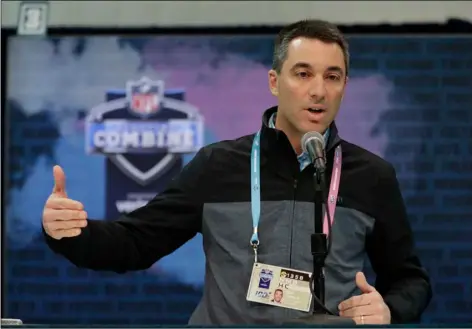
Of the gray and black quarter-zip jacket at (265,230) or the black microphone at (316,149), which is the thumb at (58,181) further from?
the black microphone at (316,149)

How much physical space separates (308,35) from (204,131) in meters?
1.97

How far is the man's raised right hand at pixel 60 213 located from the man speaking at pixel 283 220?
5 cm

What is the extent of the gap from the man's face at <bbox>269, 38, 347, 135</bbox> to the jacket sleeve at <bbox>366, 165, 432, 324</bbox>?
0.84ft

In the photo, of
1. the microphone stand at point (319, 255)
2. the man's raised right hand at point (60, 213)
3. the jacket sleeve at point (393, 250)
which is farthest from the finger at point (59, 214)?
the jacket sleeve at point (393, 250)

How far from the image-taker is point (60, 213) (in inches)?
76.7

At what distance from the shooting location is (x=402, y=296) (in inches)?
83.4

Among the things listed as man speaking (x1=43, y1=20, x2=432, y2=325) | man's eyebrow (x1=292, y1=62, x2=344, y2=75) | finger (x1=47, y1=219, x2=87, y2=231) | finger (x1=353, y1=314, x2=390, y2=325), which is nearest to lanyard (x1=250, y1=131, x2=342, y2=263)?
man speaking (x1=43, y1=20, x2=432, y2=325)

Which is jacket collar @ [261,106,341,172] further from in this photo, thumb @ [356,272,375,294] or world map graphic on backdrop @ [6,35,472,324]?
world map graphic on backdrop @ [6,35,472,324]

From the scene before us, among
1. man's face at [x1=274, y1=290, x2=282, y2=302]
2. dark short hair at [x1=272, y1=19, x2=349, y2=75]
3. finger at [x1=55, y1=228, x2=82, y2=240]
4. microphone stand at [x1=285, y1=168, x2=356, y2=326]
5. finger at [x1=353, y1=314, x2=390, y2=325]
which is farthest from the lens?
dark short hair at [x1=272, y1=19, x2=349, y2=75]

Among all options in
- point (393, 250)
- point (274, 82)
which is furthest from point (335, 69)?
point (393, 250)

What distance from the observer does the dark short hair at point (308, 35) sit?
224 cm

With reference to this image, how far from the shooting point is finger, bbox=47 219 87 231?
1.96m

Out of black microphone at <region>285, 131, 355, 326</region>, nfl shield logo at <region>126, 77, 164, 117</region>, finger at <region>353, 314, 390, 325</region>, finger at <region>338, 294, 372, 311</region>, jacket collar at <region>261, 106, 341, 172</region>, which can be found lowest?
finger at <region>353, 314, 390, 325</region>

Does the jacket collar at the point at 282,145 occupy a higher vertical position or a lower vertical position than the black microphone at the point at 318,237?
higher
